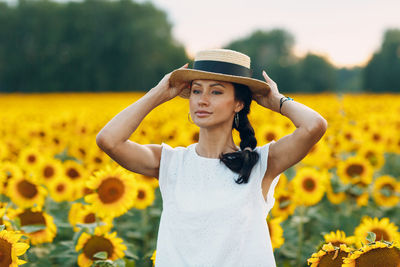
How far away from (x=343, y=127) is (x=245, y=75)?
3.93 m

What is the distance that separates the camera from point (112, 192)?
3297 millimetres

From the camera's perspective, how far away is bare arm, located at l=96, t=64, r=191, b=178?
2475 mm

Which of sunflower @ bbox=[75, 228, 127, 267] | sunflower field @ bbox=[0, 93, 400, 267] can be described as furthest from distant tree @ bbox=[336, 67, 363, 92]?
sunflower @ bbox=[75, 228, 127, 267]

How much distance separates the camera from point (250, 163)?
2490mm

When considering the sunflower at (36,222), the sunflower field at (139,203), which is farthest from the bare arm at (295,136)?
the sunflower at (36,222)

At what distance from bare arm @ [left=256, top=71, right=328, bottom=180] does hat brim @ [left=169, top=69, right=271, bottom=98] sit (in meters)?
0.08

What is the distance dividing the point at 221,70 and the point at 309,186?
204 centimetres

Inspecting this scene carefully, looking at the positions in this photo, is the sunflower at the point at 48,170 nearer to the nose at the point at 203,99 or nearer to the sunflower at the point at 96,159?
the sunflower at the point at 96,159

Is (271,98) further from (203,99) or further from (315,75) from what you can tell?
(315,75)

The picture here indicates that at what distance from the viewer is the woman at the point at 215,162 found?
242cm

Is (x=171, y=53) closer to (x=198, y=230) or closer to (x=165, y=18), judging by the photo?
(x=165, y=18)

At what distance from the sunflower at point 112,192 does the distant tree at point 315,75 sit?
2040 inches

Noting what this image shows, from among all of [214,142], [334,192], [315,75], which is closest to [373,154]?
[334,192]

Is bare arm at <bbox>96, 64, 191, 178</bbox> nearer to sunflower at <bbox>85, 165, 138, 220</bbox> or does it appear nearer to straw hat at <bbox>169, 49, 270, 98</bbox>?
straw hat at <bbox>169, 49, 270, 98</bbox>
